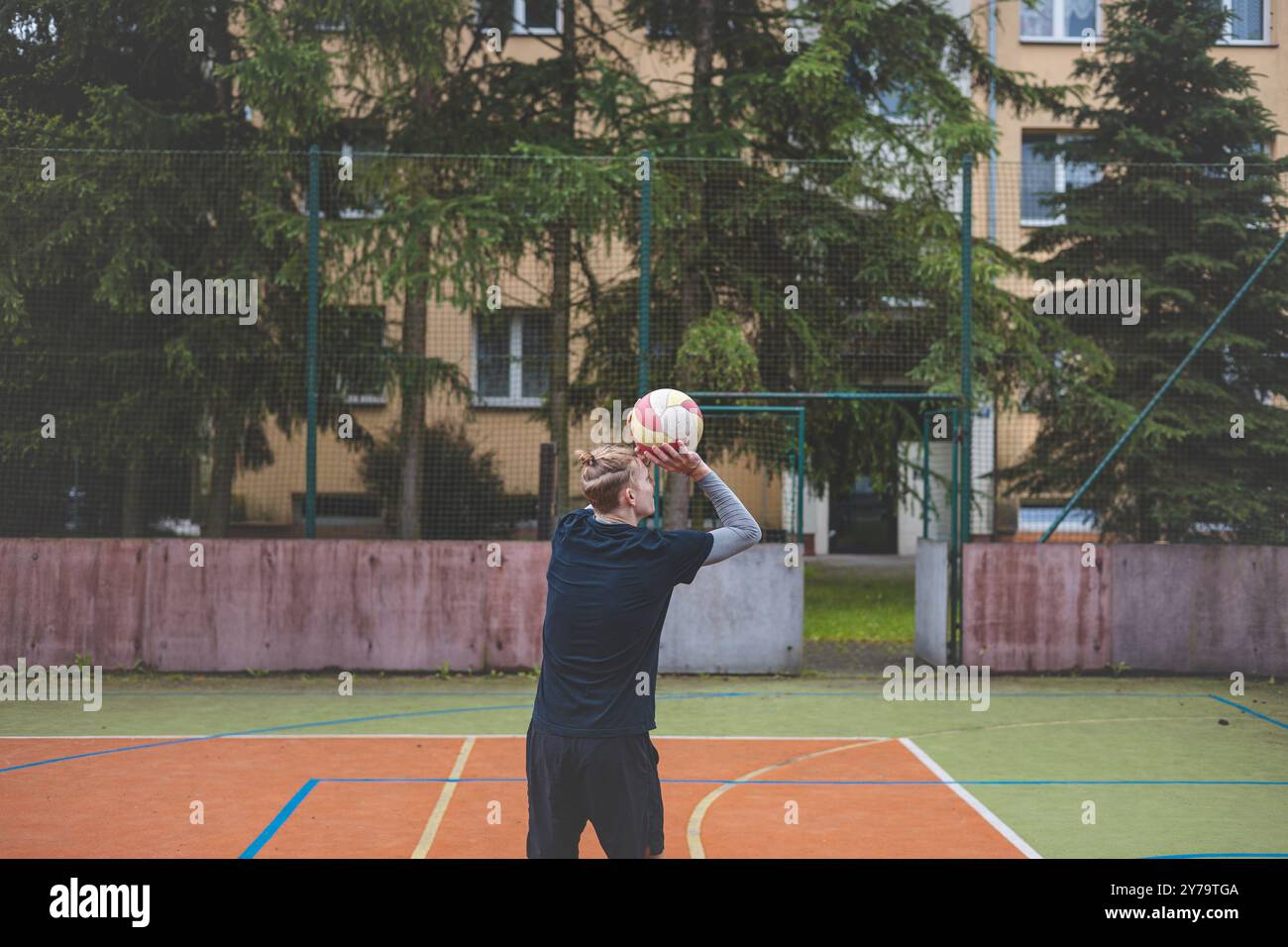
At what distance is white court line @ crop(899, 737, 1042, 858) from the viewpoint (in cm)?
697

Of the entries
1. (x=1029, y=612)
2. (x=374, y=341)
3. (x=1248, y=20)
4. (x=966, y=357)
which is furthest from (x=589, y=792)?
(x=1248, y=20)

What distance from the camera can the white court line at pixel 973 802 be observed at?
6969 mm

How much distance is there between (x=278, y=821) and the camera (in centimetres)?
734

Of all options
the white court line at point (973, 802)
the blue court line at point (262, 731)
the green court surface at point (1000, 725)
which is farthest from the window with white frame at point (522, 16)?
the white court line at point (973, 802)

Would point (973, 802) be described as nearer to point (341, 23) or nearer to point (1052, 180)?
point (341, 23)

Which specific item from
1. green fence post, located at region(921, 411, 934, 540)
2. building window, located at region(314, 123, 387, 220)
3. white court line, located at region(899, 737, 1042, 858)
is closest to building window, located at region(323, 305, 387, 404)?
building window, located at region(314, 123, 387, 220)

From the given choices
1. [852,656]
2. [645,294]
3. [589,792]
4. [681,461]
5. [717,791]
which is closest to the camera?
[589,792]

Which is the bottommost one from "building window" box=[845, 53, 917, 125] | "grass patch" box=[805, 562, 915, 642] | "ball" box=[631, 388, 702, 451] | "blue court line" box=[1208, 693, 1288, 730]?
"blue court line" box=[1208, 693, 1288, 730]

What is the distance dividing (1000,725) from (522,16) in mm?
12266

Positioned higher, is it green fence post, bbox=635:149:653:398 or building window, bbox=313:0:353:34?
building window, bbox=313:0:353:34

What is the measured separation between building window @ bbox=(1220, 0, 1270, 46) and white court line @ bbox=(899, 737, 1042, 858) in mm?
13932

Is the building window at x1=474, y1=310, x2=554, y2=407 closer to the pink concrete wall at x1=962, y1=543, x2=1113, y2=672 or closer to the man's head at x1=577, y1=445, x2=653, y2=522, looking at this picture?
the pink concrete wall at x1=962, y1=543, x2=1113, y2=672

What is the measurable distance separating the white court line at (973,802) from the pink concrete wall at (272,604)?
428 cm

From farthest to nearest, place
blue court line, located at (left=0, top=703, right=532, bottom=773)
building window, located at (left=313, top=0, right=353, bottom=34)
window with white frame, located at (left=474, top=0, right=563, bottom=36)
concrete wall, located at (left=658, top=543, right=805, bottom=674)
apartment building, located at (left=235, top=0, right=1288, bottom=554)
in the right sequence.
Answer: window with white frame, located at (left=474, top=0, right=563, bottom=36) → building window, located at (left=313, top=0, right=353, bottom=34) → apartment building, located at (left=235, top=0, right=1288, bottom=554) → concrete wall, located at (left=658, top=543, right=805, bottom=674) → blue court line, located at (left=0, top=703, right=532, bottom=773)
